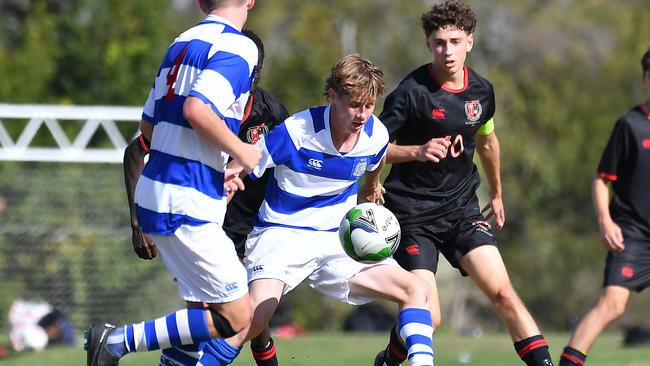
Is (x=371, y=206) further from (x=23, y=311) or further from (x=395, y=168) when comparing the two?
(x=23, y=311)

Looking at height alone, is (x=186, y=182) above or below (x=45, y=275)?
above

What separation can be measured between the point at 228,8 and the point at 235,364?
13.8ft

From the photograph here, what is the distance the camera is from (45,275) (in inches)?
587

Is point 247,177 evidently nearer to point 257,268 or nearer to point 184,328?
point 257,268

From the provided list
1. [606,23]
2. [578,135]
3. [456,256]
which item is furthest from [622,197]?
[606,23]

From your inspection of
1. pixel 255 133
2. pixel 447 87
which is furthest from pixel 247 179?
pixel 447 87

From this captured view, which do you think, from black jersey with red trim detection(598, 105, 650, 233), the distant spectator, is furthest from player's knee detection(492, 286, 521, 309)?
the distant spectator

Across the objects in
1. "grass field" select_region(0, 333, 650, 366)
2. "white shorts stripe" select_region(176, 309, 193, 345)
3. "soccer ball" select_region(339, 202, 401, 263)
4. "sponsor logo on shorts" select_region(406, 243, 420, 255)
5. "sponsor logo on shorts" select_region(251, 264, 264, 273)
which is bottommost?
"grass field" select_region(0, 333, 650, 366)

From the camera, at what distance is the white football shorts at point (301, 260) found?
6132 millimetres

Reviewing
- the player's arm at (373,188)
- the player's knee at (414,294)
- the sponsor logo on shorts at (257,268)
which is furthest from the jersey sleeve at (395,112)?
the sponsor logo on shorts at (257,268)

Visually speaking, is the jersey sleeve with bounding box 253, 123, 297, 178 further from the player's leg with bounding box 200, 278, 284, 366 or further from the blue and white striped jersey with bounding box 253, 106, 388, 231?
the player's leg with bounding box 200, 278, 284, 366

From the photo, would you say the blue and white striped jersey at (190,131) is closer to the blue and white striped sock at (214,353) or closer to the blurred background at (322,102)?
the blue and white striped sock at (214,353)

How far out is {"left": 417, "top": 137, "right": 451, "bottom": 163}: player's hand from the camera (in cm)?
645

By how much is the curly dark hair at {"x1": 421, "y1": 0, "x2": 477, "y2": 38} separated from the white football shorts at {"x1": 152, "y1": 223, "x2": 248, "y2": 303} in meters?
2.08
